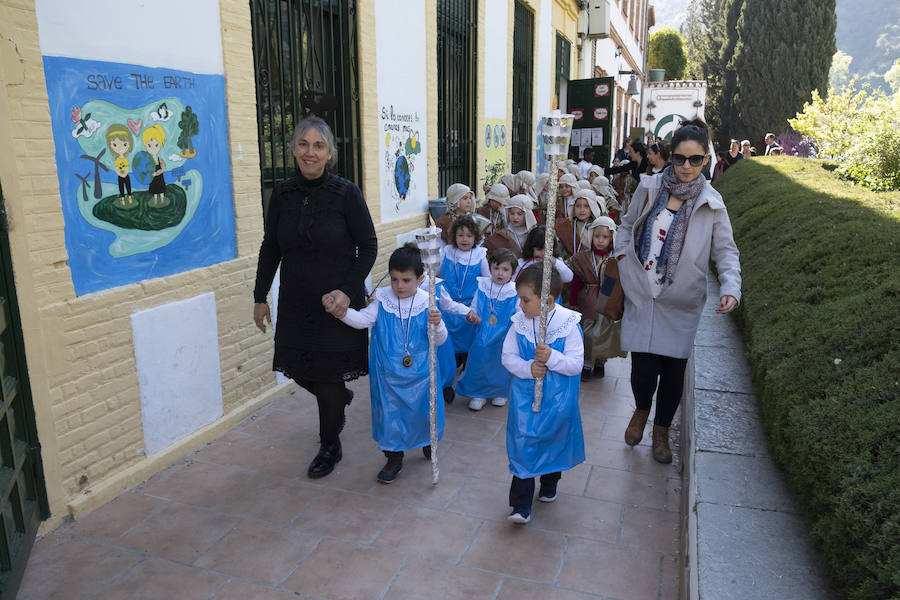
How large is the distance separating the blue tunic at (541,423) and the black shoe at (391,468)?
0.81 m

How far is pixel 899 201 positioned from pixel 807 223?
0.83m

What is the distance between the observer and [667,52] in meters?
37.6

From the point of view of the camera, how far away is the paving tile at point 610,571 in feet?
9.45

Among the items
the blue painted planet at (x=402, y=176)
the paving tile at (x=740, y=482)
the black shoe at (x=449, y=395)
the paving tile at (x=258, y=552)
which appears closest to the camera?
the paving tile at (x=740, y=482)

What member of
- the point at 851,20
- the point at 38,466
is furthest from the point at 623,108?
the point at 851,20

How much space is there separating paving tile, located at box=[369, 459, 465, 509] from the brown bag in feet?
4.36

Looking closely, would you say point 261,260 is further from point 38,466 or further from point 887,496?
point 887,496

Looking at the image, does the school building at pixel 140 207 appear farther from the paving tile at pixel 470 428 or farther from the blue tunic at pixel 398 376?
the paving tile at pixel 470 428

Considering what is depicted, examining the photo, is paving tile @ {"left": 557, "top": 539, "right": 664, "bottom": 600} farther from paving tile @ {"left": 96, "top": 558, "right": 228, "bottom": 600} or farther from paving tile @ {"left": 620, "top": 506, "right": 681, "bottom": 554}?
paving tile @ {"left": 96, "top": 558, "right": 228, "bottom": 600}

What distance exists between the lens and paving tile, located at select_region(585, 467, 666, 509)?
3625 mm

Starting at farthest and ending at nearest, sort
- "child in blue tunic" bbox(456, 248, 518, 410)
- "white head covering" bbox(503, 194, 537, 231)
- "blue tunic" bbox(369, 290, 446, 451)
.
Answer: "white head covering" bbox(503, 194, 537, 231), "child in blue tunic" bbox(456, 248, 518, 410), "blue tunic" bbox(369, 290, 446, 451)

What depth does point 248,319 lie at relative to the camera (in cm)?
464

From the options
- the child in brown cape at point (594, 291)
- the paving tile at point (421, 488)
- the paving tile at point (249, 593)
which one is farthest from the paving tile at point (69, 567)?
the child in brown cape at point (594, 291)

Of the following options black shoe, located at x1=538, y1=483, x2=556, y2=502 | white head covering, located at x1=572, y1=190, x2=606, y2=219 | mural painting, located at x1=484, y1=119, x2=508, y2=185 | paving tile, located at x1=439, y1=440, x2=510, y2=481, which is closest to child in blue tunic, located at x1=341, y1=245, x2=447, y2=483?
paving tile, located at x1=439, y1=440, x2=510, y2=481
